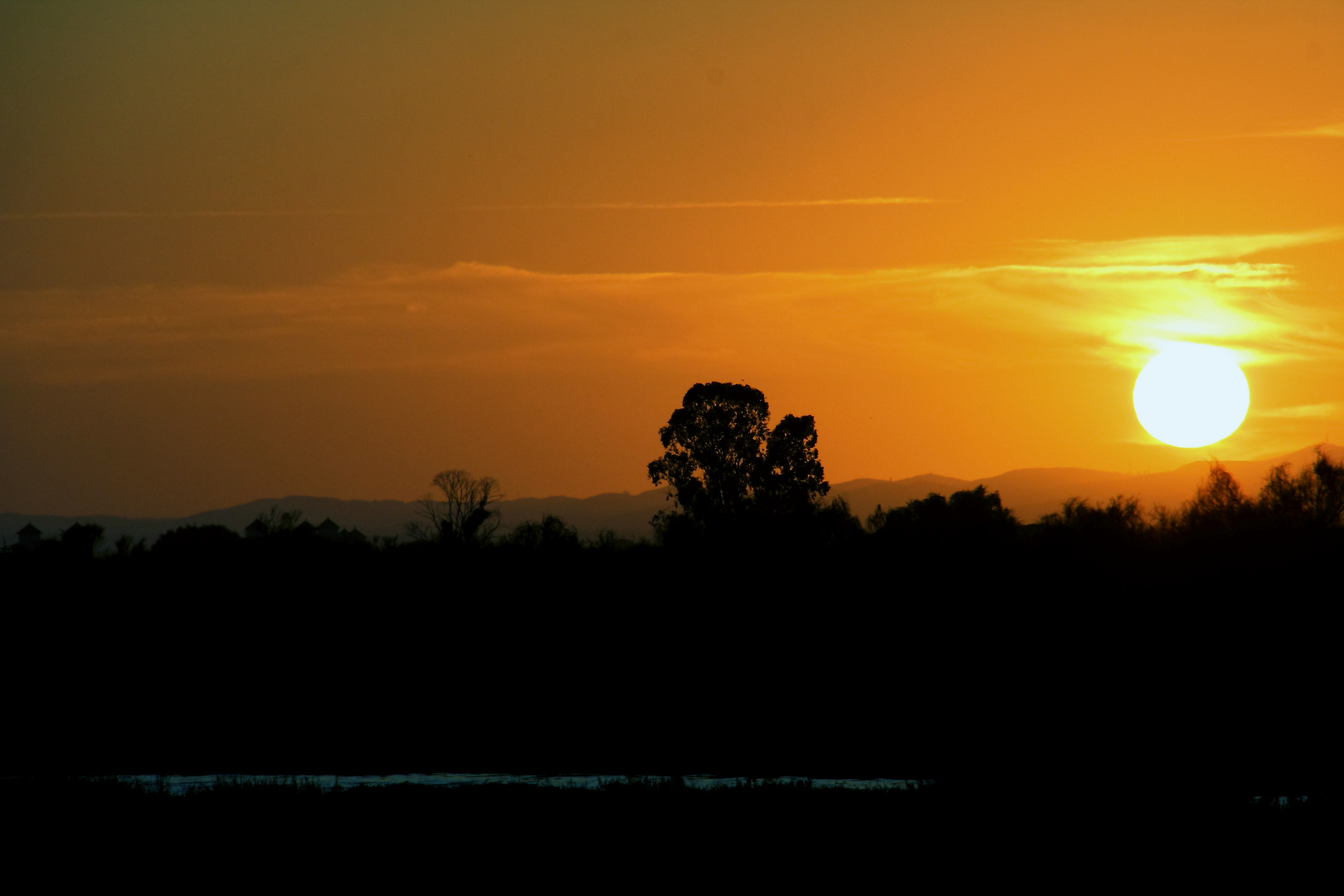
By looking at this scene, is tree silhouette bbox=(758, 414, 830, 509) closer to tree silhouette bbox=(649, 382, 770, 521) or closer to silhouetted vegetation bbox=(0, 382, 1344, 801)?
tree silhouette bbox=(649, 382, 770, 521)

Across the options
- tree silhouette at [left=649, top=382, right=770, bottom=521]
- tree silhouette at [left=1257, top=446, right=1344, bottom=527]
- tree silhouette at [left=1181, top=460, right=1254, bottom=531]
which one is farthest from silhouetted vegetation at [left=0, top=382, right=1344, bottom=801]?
tree silhouette at [left=649, top=382, right=770, bottom=521]

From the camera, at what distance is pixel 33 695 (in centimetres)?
2936

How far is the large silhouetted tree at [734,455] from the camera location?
65188mm

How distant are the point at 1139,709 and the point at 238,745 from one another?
1917cm

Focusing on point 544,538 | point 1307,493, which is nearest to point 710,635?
point 544,538

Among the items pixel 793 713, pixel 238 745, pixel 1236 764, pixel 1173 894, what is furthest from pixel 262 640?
pixel 1173 894

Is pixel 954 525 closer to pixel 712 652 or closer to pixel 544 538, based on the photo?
pixel 712 652

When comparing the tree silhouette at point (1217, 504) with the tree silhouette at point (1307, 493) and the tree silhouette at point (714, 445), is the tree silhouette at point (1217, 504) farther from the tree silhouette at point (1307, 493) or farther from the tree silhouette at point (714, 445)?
the tree silhouette at point (714, 445)

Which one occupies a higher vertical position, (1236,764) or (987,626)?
(987,626)

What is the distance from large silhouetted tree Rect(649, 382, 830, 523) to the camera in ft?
214

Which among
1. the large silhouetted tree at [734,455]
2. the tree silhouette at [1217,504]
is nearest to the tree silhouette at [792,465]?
the large silhouetted tree at [734,455]

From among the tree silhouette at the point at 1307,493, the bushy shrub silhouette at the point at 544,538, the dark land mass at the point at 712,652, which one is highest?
the tree silhouette at the point at 1307,493

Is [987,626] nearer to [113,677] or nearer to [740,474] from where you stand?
[113,677]

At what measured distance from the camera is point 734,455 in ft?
217
